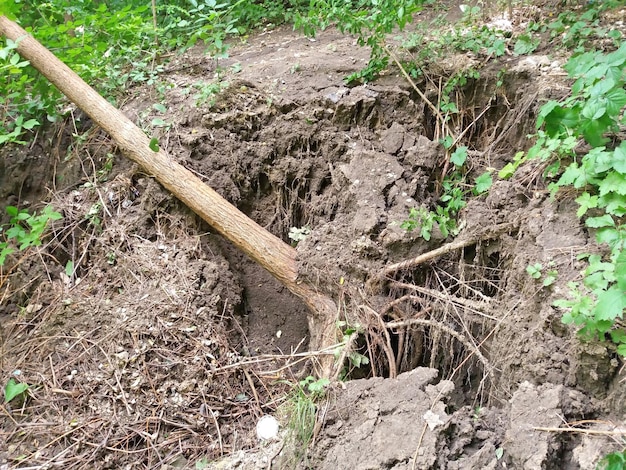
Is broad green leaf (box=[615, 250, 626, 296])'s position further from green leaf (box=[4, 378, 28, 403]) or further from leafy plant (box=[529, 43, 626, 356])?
green leaf (box=[4, 378, 28, 403])

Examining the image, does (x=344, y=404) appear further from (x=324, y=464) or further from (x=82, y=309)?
(x=82, y=309)

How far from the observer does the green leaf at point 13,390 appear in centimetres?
318

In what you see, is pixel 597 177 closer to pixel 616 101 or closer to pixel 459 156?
pixel 616 101

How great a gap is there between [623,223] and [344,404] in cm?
163

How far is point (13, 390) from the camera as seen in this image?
320cm

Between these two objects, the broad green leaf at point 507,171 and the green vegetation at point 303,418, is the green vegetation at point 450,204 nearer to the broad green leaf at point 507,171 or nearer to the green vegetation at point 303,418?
the broad green leaf at point 507,171

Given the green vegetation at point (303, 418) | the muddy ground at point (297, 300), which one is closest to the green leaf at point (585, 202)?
the muddy ground at point (297, 300)

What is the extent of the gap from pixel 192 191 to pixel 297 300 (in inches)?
46.3

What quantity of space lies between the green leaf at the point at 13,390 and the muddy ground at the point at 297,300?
0.07 m

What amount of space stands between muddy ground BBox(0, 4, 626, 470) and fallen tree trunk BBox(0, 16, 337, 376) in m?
0.13

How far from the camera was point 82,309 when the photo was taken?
11.3 ft

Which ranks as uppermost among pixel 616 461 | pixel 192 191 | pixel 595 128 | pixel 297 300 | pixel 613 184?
pixel 595 128

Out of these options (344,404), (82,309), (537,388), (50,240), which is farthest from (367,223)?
(50,240)

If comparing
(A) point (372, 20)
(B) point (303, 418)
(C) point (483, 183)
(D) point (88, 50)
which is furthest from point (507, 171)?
(D) point (88, 50)
